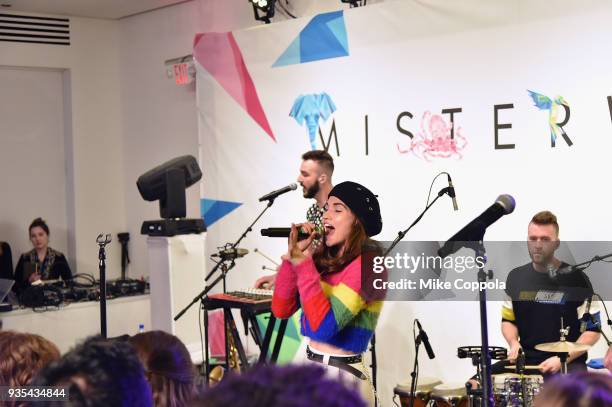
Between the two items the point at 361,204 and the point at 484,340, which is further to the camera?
the point at 361,204

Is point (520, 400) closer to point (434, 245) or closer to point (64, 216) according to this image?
point (434, 245)

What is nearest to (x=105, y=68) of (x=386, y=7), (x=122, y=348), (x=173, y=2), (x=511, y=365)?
(x=173, y=2)

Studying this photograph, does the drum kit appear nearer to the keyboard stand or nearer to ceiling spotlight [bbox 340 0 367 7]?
the keyboard stand

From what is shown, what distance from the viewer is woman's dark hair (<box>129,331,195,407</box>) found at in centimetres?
199

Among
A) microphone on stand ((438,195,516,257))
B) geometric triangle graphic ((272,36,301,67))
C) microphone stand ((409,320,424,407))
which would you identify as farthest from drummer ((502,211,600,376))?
geometric triangle graphic ((272,36,301,67))

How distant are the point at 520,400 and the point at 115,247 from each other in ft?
18.6

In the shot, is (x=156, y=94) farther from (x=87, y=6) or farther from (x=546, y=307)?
(x=546, y=307)

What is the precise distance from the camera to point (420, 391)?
4.93 meters

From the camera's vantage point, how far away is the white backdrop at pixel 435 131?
4.66 meters

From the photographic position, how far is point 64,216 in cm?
865

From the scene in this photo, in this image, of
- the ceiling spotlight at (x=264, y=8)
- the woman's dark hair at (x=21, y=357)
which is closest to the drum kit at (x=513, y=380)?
the woman's dark hair at (x=21, y=357)

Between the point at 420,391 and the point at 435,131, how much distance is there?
164cm

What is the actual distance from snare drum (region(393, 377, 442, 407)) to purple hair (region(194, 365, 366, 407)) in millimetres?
4161
